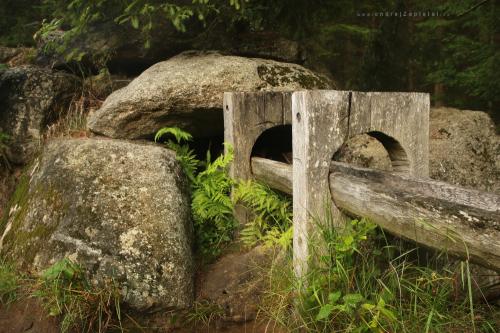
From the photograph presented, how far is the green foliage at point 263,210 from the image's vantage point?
12.4ft

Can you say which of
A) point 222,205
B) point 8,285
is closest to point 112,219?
point 8,285

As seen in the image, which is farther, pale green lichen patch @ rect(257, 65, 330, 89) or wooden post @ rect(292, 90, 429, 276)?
pale green lichen patch @ rect(257, 65, 330, 89)

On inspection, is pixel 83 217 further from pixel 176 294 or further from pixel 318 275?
pixel 318 275

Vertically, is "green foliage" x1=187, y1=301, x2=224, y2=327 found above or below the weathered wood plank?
below

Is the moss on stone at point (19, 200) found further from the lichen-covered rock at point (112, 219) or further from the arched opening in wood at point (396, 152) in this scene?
the arched opening in wood at point (396, 152)

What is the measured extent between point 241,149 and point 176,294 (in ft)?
4.97

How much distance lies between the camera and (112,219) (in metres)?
3.34

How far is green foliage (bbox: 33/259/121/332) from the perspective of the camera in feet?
9.22

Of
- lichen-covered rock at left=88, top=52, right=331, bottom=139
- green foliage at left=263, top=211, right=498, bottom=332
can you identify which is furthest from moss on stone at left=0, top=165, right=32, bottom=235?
green foliage at left=263, top=211, right=498, bottom=332

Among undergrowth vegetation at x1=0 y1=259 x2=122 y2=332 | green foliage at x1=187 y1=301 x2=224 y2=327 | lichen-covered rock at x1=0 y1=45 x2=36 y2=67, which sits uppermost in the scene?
lichen-covered rock at x1=0 y1=45 x2=36 y2=67

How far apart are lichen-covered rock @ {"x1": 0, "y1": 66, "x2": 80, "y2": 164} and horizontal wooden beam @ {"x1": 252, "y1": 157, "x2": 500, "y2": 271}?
159 inches

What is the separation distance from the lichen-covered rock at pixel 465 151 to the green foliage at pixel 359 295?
1.45m

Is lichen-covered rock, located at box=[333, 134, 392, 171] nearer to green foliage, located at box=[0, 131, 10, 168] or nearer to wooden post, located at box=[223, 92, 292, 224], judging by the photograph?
wooden post, located at box=[223, 92, 292, 224]

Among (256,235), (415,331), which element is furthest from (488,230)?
(256,235)
